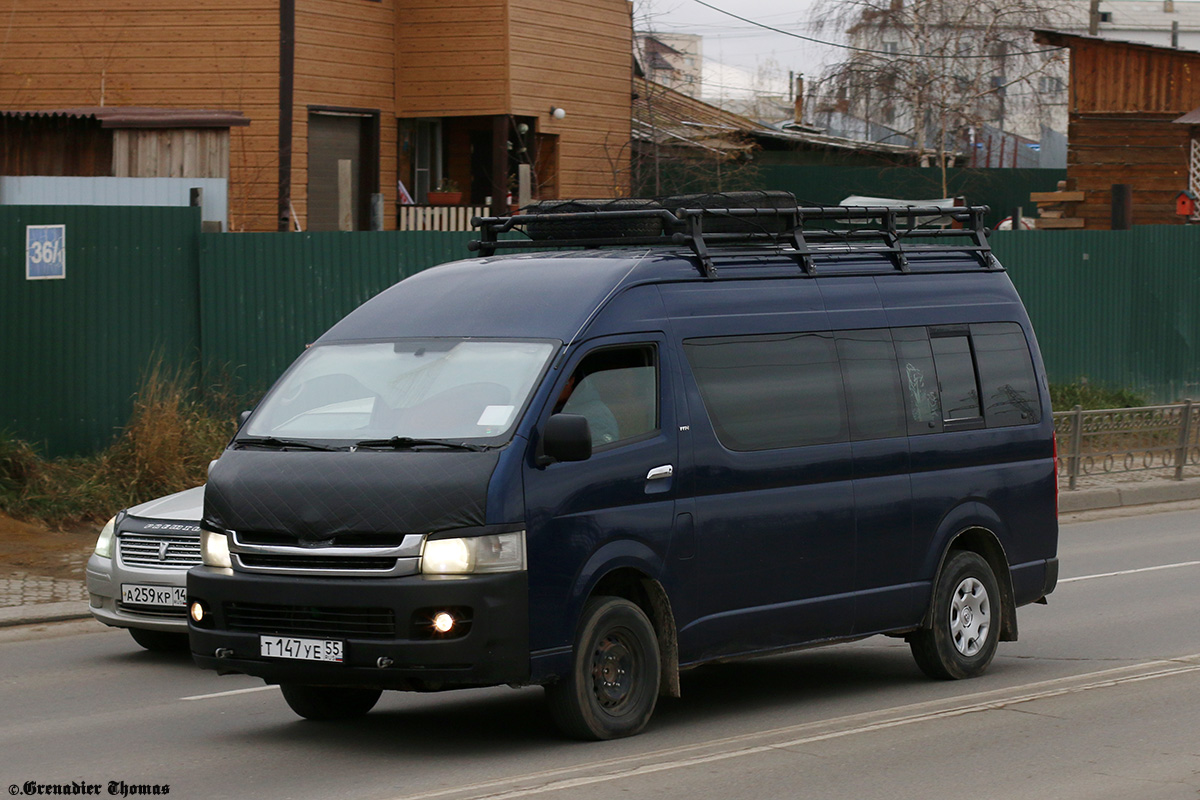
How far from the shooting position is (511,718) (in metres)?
8.55

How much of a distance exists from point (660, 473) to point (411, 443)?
1241mm

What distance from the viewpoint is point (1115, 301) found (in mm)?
26578

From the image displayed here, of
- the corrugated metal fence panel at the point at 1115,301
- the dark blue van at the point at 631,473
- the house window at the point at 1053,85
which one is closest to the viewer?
the dark blue van at the point at 631,473

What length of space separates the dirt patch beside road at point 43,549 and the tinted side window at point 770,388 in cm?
728

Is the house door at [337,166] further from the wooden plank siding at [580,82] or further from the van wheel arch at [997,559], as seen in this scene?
the van wheel arch at [997,559]

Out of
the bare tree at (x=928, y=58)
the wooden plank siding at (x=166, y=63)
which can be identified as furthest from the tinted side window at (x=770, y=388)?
the bare tree at (x=928, y=58)

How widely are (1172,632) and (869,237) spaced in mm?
3786

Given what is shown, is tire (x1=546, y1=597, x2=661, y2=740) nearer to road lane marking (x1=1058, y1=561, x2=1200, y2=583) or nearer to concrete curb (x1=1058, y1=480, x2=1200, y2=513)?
road lane marking (x1=1058, y1=561, x2=1200, y2=583)

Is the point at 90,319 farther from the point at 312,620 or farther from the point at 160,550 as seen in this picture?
the point at 312,620

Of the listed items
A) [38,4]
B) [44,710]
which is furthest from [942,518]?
[38,4]

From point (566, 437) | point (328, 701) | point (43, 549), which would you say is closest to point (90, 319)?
point (43, 549)

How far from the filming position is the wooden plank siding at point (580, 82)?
2861cm

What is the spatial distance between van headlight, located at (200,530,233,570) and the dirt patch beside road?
6313 mm

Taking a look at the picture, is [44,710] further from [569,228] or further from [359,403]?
[569,228]
